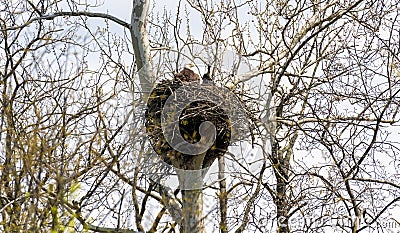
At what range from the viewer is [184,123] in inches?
227

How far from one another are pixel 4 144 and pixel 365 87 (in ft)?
11.7

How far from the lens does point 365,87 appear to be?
704cm

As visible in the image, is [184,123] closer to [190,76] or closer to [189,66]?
[190,76]

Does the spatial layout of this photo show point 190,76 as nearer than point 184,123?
No

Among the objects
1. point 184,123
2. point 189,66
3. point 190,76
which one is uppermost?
point 189,66

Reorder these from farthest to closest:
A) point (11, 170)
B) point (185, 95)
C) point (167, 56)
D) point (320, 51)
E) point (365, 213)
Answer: point (320, 51) < point (365, 213) < point (167, 56) < point (185, 95) < point (11, 170)

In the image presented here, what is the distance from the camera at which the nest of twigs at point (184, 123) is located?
18.7 feet

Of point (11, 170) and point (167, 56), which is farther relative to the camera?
point (167, 56)

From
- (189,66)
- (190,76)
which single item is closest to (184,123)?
(190,76)

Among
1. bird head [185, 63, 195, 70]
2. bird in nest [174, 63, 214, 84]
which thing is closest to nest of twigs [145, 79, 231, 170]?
bird in nest [174, 63, 214, 84]

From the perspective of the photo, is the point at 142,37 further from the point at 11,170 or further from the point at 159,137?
the point at 11,170

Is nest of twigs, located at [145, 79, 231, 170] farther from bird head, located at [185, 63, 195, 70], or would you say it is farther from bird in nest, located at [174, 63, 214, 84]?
bird head, located at [185, 63, 195, 70]

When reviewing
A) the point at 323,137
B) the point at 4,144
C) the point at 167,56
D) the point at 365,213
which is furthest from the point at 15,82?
the point at 365,213

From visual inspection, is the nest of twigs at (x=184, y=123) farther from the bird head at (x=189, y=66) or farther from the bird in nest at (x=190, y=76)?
the bird head at (x=189, y=66)
